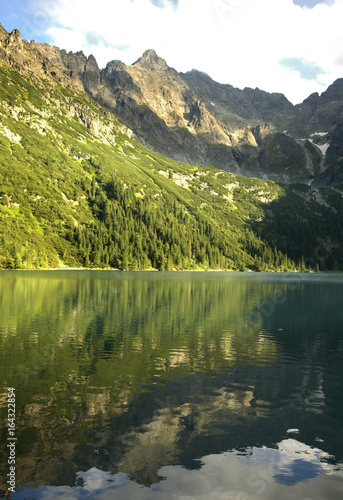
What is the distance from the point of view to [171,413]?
1736 cm

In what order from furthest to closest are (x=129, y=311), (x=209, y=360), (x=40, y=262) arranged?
(x=40, y=262), (x=129, y=311), (x=209, y=360)

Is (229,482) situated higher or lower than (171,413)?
lower

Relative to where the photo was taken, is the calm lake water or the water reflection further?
the calm lake water

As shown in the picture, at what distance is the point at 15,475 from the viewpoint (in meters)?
11.9

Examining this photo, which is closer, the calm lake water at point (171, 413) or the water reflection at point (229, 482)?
the water reflection at point (229, 482)

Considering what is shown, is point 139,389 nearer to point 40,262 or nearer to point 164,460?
point 164,460

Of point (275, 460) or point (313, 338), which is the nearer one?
point (275, 460)

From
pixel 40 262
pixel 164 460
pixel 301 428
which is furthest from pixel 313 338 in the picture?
pixel 40 262

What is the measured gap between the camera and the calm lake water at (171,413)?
1197 centimetres

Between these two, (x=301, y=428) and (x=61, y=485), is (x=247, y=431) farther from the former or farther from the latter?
(x=61, y=485)

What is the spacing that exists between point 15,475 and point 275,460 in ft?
30.0

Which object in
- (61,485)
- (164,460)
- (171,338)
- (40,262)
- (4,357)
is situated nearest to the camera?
(61,485)

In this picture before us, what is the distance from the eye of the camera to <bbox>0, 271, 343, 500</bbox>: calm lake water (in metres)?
12.0

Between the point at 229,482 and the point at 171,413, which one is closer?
the point at 229,482
